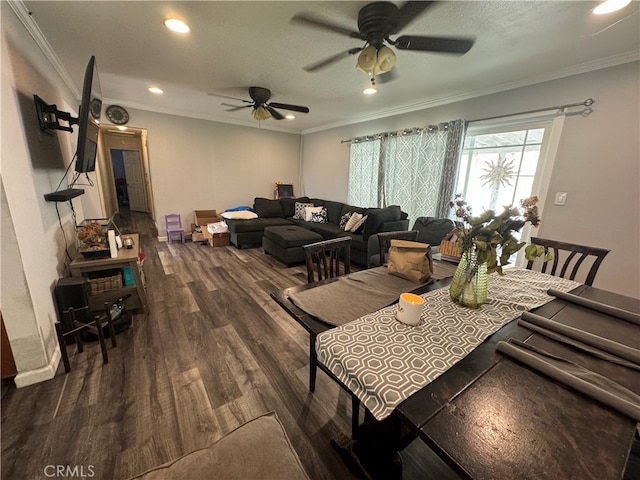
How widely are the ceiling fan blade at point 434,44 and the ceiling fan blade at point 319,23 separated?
365 millimetres

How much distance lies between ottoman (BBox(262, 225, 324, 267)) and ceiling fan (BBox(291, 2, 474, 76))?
7.98ft

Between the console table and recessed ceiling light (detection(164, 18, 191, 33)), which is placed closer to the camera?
recessed ceiling light (detection(164, 18, 191, 33))

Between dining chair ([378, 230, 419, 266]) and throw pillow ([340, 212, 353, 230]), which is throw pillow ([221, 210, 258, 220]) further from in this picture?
dining chair ([378, 230, 419, 266])

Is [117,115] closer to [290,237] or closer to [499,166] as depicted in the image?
[290,237]

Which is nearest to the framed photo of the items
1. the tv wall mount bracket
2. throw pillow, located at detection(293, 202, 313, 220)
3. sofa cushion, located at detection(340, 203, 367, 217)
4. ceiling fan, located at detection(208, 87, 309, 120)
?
throw pillow, located at detection(293, 202, 313, 220)

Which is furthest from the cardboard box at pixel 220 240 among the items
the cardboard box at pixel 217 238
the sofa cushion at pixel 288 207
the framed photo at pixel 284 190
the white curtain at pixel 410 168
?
the white curtain at pixel 410 168

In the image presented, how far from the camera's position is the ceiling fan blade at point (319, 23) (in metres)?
1.79

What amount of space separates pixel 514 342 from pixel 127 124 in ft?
18.6

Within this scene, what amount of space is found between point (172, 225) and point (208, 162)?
1450 millimetres

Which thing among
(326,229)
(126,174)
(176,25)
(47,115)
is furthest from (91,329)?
(126,174)

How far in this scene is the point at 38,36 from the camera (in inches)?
82.4

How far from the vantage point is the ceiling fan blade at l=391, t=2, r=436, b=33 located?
1548mm

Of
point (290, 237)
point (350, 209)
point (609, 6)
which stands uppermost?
point (609, 6)

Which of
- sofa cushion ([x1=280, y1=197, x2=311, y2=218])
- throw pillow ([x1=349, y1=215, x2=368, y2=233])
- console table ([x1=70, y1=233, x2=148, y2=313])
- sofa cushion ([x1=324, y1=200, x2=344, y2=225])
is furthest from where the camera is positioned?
sofa cushion ([x1=280, y1=197, x2=311, y2=218])
